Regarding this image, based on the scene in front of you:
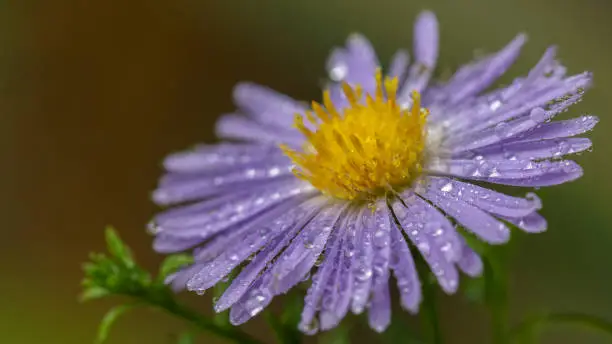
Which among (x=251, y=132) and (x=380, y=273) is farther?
(x=251, y=132)

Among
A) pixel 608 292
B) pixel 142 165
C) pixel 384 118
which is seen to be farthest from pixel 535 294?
pixel 142 165

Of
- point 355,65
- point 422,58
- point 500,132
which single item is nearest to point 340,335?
point 500,132

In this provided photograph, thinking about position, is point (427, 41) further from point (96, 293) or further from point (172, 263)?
point (96, 293)

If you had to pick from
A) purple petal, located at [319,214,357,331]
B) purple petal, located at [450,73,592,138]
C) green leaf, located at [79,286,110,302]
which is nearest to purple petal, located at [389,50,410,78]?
purple petal, located at [450,73,592,138]

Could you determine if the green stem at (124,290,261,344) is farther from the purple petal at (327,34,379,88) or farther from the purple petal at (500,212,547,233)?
the purple petal at (327,34,379,88)

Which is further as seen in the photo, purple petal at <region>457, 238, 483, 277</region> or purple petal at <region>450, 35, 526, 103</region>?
purple petal at <region>450, 35, 526, 103</region>

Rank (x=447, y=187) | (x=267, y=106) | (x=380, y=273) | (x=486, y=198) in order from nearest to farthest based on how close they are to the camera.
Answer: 1. (x=380, y=273)
2. (x=486, y=198)
3. (x=447, y=187)
4. (x=267, y=106)
